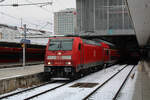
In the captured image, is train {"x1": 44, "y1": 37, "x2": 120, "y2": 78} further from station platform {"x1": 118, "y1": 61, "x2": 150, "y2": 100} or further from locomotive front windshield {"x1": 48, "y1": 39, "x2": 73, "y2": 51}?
station platform {"x1": 118, "y1": 61, "x2": 150, "y2": 100}

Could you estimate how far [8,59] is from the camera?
23047 mm

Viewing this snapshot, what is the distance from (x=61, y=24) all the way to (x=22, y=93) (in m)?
53.7

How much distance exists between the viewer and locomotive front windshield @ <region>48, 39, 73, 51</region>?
1476 cm

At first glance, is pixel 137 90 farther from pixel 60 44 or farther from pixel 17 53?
pixel 17 53

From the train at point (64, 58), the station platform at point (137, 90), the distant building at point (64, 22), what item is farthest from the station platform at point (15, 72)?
the distant building at point (64, 22)

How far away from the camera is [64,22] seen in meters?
65.9

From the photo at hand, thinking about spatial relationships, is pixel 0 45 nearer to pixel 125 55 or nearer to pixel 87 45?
pixel 87 45

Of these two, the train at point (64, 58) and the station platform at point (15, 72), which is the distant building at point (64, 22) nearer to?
the station platform at point (15, 72)

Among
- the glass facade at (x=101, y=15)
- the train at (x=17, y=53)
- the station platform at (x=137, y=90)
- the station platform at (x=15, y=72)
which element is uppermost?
the glass facade at (x=101, y=15)

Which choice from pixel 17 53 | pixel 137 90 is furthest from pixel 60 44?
pixel 17 53

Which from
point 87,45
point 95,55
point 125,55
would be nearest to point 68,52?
point 87,45

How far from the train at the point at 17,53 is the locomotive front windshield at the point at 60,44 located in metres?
8.34

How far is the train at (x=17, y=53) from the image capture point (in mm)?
22062

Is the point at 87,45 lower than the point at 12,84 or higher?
higher
